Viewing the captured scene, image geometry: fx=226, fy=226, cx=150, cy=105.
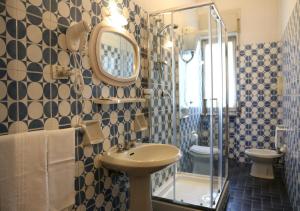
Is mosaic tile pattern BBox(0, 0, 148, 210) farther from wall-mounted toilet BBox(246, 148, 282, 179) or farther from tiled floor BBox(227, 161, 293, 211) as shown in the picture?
wall-mounted toilet BBox(246, 148, 282, 179)

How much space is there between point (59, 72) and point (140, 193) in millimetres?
1114

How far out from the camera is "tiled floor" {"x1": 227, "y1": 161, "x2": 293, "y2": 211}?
2580mm

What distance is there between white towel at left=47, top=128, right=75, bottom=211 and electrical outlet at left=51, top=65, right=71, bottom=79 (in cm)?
32

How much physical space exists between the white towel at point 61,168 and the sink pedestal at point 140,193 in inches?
21.1

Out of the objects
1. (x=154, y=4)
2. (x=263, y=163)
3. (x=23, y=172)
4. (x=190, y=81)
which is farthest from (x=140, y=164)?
(x=263, y=163)

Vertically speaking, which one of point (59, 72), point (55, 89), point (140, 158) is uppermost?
point (59, 72)

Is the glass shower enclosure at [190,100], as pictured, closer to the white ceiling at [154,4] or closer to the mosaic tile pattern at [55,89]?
the white ceiling at [154,4]

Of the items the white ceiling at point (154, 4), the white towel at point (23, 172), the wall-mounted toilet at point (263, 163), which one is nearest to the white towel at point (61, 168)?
the white towel at point (23, 172)

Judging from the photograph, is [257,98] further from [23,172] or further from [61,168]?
[23,172]

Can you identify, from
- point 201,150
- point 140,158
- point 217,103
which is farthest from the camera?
point 201,150

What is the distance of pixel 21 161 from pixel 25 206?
23cm

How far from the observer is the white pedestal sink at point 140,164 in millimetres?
1572

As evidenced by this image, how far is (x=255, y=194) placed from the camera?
2896 millimetres

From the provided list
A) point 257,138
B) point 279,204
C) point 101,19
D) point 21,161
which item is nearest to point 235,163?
point 257,138
